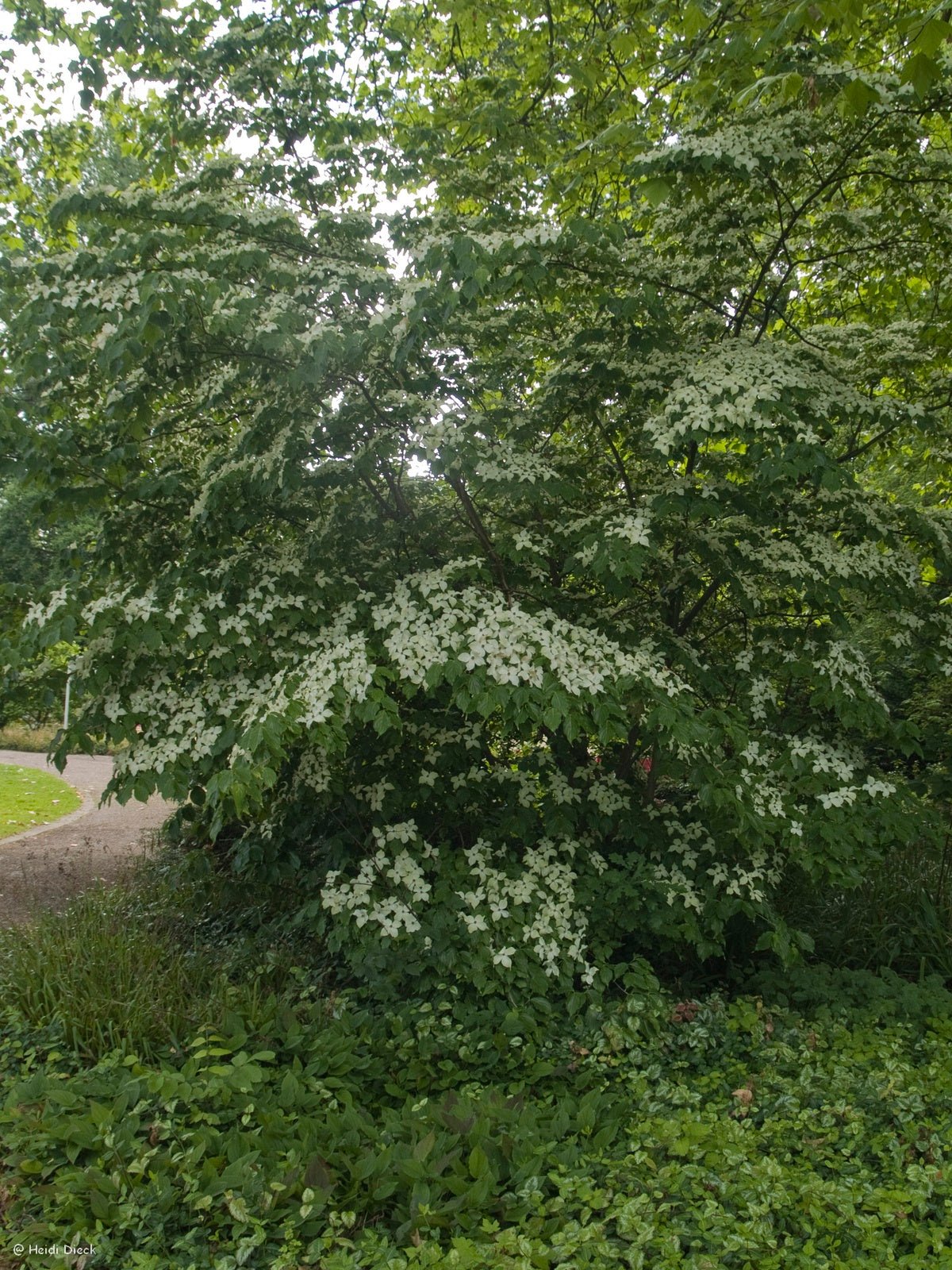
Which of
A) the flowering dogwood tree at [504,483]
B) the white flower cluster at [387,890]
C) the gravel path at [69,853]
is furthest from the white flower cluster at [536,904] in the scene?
the gravel path at [69,853]

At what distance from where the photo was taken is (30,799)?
388 inches

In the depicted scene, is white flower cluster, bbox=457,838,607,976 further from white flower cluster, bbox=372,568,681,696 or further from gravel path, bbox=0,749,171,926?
gravel path, bbox=0,749,171,926

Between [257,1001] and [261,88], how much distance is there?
423 cm

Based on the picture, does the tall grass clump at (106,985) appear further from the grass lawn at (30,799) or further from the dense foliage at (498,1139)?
the grass lawn at (30,799)

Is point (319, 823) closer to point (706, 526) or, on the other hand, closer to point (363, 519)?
point (363, 519)

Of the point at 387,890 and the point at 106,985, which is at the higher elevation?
the point at 387,890

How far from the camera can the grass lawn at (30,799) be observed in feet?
28.2

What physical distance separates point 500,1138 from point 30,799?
8.92m

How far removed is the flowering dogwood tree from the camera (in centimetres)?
312

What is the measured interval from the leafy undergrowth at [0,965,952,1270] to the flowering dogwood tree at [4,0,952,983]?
0.36m

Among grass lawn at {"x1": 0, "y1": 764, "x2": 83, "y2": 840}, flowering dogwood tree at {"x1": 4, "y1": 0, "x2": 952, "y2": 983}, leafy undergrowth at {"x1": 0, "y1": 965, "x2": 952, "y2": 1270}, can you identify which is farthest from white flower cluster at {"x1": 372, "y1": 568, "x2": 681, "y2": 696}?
grass lawn at {"x1": 0, "y1": 764, "x2": 83, "y2": 840}

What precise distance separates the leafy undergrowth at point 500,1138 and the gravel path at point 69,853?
1.42 m

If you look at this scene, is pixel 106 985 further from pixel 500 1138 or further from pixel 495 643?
pixel 495 643

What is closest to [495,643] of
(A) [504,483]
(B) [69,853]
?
(A) [504,483]
